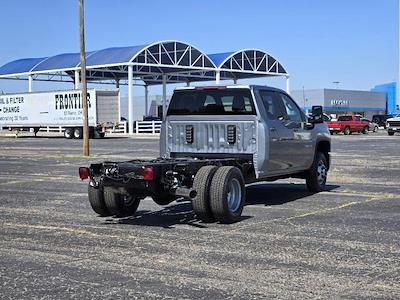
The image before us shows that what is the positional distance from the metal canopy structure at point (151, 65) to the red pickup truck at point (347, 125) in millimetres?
10847

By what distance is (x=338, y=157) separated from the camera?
24.5 metres

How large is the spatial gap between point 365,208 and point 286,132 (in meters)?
1.95

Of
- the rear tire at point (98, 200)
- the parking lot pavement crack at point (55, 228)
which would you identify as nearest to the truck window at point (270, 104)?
the rear tire at point (98, 200)

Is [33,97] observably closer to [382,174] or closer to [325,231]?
[382,174]

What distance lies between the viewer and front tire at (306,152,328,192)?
1326 cm

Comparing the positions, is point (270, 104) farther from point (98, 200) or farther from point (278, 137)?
point (98, 200)

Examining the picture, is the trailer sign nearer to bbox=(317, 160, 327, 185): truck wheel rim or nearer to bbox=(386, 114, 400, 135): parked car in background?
bbox=(386, 114, 400, 135): parked car in background

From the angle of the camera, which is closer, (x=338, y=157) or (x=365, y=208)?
(x=365, y=208)

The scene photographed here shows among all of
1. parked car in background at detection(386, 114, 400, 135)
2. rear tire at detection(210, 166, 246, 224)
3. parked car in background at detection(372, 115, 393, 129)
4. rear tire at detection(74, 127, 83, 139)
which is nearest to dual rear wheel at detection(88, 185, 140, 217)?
rear tire at detection(210, 166, 246, 224)

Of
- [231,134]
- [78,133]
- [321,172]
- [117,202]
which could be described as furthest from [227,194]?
[78,133]

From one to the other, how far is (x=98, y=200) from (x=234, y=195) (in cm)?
214

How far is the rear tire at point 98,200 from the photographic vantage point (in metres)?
10.1

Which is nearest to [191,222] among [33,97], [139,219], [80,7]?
[139,219]

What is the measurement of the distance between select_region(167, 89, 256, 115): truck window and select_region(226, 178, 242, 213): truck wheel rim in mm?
1698
